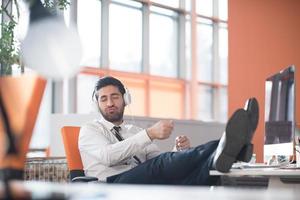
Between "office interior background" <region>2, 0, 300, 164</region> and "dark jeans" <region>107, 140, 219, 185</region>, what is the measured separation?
3.44 metres

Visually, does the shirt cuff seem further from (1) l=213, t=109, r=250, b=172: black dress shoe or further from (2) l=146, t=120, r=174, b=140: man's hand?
(1) l=213, t=109, r=250, b=172: black dress shoe

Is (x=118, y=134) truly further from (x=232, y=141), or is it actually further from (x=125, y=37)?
(x=125, y=37)

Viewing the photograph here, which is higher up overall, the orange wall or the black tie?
the orange wall

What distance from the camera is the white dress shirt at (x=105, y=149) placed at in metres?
2.73

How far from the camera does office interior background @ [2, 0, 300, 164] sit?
6145 mm

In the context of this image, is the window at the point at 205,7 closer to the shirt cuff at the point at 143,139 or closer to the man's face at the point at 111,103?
the man's face at the point at 111,103

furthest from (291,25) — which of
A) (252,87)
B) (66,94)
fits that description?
(66,94)

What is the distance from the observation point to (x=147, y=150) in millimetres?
3178

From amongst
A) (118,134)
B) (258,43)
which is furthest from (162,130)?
(258,43)

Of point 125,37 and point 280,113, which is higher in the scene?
point 125,37

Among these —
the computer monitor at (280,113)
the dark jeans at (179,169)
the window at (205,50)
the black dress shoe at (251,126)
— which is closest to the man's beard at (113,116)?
the dark jeans at (179,169)

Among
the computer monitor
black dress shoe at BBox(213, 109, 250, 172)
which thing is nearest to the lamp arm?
black dress shoe at BBox(213, 109, 250, 172)

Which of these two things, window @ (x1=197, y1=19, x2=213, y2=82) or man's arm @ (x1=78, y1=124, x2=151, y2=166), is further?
window @ (x1=197, y1=19, x2=213, y2=82)

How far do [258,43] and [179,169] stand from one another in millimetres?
4065
